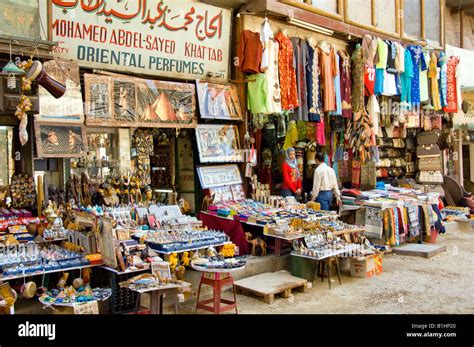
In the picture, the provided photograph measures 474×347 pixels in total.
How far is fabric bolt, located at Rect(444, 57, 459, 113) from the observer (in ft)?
44.3

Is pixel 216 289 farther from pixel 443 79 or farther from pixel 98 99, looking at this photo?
pixel 443 79

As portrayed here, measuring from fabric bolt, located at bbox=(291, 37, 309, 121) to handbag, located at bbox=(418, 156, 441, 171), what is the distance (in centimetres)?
608

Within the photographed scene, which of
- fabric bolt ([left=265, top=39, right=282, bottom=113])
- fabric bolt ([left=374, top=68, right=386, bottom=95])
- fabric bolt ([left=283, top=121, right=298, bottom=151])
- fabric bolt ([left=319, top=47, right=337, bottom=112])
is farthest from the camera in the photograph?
fabric bolt ([left=374, top=68, right=386, bottom=95])

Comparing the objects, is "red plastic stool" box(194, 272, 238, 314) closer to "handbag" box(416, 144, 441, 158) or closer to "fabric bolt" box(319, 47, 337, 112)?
"fabric bolt" box(319, 47, 337, 112)

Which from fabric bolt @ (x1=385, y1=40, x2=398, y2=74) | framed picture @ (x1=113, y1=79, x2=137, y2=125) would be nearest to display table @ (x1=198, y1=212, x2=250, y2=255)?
framed picture @ (x1=113, y1=79, x2=137, y2=125)

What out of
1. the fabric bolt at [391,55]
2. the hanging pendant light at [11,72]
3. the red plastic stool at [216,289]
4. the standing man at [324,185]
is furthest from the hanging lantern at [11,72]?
the fabric bolt at [391,55]

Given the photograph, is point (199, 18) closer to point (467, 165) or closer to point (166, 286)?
point (166, 286)

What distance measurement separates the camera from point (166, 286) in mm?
5082

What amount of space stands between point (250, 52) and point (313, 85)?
5.43 ft

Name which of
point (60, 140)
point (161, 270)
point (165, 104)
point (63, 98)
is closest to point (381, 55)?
point (165, 104)

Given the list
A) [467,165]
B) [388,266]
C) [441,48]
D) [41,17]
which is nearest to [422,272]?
[388,266]

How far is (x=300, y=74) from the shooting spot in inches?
376

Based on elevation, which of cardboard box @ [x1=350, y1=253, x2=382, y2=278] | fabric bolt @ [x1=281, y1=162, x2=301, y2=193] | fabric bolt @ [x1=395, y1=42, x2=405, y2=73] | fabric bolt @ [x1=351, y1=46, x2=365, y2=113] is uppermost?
fabric bolt @ [x1=395, y1=42, x2=405, y2=73]

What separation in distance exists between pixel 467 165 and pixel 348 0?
10.2m
